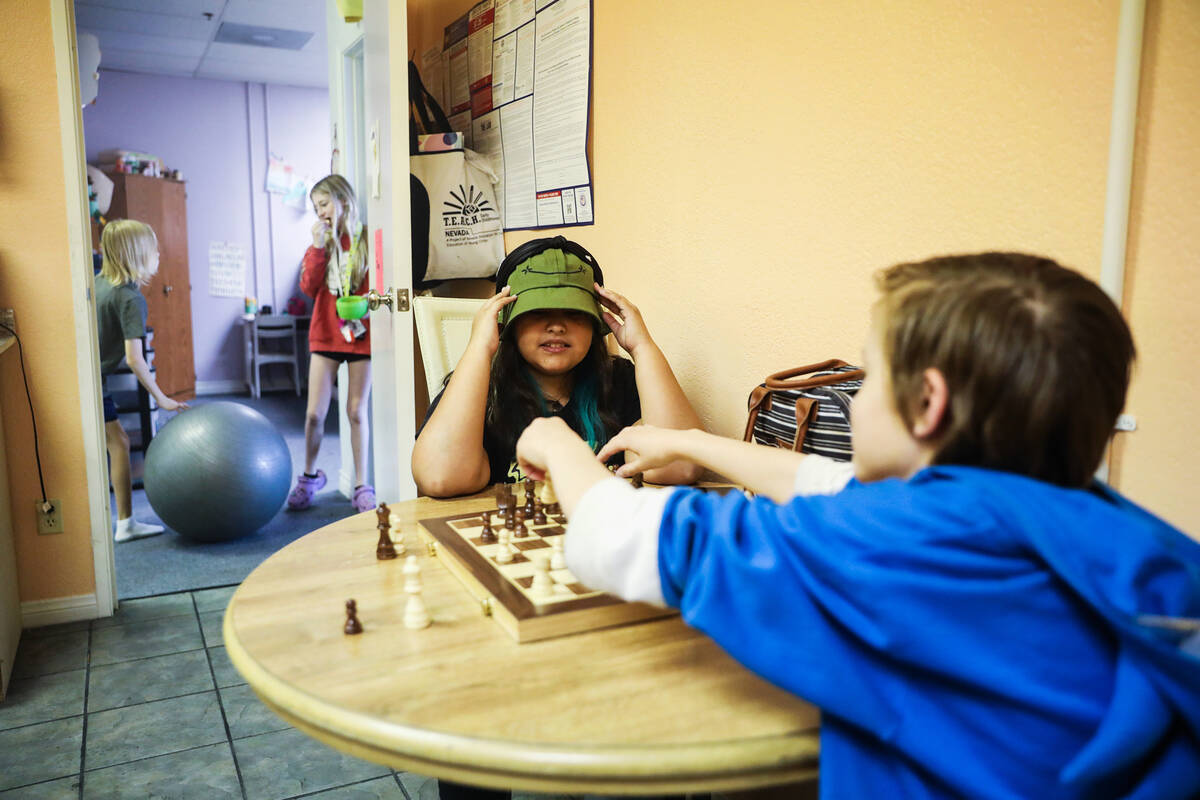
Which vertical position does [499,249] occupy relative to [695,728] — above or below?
above

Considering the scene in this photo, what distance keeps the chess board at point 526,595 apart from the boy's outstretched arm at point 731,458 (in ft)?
0.56

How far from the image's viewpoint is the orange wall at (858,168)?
1.01m

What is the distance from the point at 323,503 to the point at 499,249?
218 centimetres

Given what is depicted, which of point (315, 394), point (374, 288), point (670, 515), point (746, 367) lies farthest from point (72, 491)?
point (670, 515)

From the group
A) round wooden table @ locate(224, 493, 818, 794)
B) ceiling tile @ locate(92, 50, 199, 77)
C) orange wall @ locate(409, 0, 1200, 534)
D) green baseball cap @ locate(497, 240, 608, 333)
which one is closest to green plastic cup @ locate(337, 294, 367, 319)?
orange wall @ locate(409, 0, 1200, 534)

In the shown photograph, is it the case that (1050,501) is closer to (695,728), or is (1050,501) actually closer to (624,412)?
(695,728)

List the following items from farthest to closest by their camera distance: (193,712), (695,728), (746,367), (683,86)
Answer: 1. (193,712)
2. (683,86)
3. (746,367)
4. (695,728)

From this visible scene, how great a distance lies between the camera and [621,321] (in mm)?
1760

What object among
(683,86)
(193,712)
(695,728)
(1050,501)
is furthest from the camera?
(193,712)

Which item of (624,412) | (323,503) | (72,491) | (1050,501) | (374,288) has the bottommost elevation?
(323,503)

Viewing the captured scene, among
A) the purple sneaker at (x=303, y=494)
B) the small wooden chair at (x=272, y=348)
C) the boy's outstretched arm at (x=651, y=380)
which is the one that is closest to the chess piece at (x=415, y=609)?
the boy's outstretched arm at (x=651, y=380)

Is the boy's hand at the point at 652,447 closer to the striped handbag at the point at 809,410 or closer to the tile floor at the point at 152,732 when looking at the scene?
the striped handbag at the point at 809,410

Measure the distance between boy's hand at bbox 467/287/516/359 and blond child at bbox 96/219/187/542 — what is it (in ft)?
9.06

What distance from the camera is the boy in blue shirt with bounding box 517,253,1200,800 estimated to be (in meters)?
0.55
